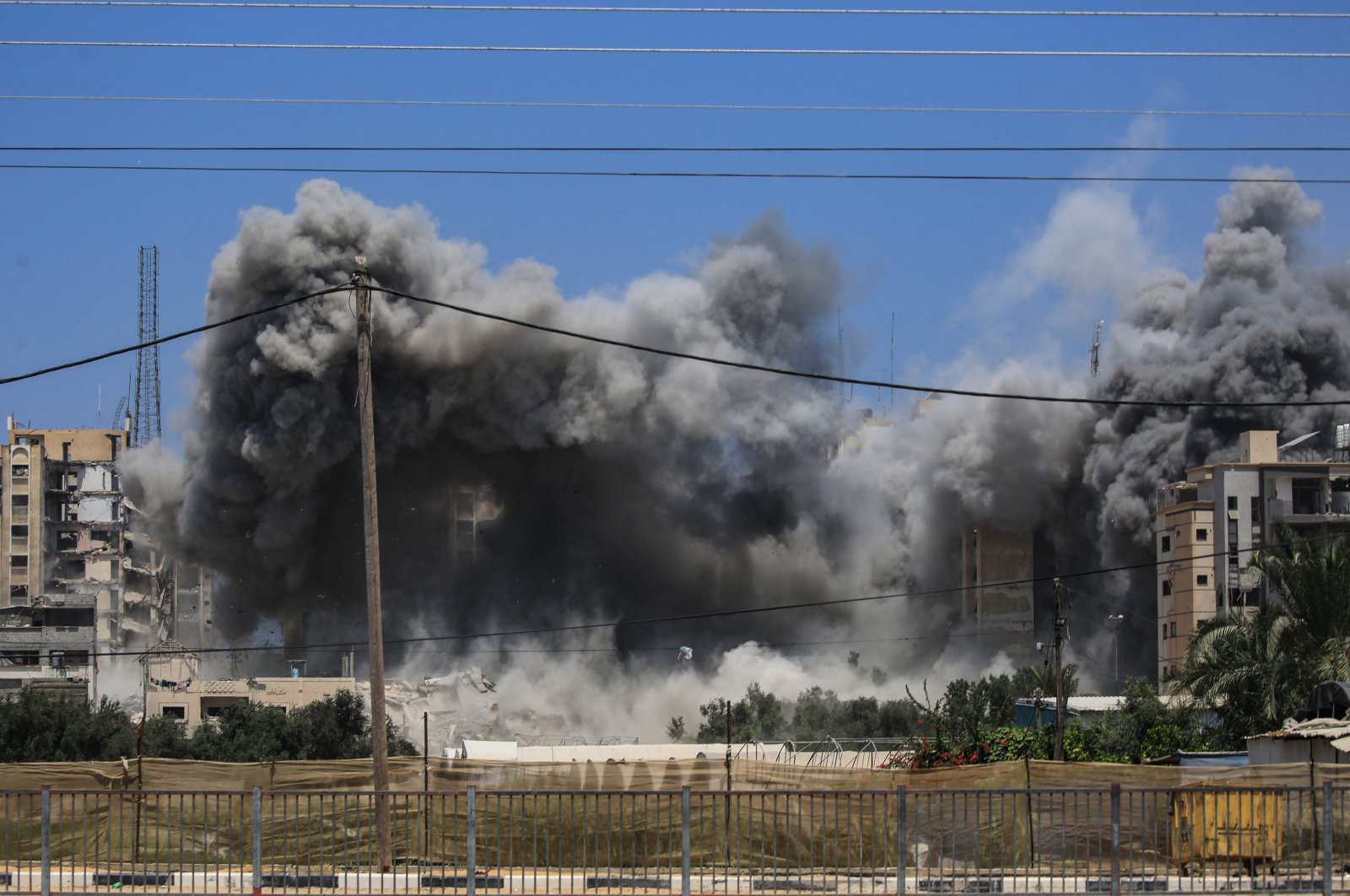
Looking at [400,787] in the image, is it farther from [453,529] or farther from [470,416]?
[453,529]

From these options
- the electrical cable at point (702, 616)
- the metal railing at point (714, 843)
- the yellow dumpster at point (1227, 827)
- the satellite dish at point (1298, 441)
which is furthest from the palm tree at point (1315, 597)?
the satellite dish at point (1298, 441)

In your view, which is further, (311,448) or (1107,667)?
(1107,667)

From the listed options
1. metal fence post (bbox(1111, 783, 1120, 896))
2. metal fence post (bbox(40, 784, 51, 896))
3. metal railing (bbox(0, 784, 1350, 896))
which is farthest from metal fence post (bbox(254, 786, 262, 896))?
metal fence post (bbox(1111, 783, 1120, 896))

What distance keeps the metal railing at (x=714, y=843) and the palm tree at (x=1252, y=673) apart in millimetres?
15842

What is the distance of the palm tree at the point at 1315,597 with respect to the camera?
35156 millimetres

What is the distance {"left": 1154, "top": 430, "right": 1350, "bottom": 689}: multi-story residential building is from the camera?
243 ft

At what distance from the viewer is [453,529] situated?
87.0 metres

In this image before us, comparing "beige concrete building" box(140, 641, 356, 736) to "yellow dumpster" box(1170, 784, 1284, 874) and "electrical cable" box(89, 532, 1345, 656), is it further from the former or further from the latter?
"yellow dumpster" box(1170, 784, 1284, 874)

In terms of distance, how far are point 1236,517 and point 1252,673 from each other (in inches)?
1600

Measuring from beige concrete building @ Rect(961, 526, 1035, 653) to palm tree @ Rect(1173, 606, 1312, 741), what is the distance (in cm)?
4626

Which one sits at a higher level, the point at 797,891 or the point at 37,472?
the point at 37,472

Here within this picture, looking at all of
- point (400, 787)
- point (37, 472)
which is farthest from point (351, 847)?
point (37, 472)

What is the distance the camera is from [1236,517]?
74.3 meters

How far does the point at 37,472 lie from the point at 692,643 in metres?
49.3
